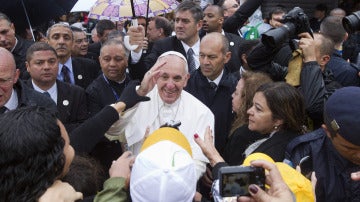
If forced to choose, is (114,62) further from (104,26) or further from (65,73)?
(104,26)

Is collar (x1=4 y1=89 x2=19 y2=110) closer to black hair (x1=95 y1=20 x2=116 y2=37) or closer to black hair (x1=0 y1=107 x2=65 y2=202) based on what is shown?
black hair (x1=0 y1=107 x2=65 y2=202)

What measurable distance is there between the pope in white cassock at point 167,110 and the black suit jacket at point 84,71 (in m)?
1.72

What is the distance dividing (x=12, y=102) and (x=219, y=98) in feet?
5.74

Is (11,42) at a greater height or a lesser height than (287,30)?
lesser

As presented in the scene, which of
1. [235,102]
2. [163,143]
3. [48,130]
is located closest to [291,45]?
[235,102]

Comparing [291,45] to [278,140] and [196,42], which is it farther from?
[196,42]

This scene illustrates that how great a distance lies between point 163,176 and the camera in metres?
1.94

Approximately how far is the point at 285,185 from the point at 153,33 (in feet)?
18.9

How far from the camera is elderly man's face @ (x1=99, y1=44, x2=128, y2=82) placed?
442 centimetres

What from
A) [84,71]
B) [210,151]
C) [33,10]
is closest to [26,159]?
[210,151]

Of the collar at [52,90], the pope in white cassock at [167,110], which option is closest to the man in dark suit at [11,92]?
the collar at [52,90]

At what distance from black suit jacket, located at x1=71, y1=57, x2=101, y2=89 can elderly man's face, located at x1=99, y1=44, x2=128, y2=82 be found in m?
0.78

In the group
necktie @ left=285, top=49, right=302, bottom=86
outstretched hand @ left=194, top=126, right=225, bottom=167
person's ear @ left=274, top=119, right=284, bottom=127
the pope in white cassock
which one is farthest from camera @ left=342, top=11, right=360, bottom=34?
outstretched hand @ left=194, top=126, right=225, bottom=167

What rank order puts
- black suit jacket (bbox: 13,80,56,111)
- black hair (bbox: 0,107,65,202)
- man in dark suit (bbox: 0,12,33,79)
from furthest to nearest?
man in dark suit (bbox: 0,12,33,79), black suit jacket (bbox: 13,80,56,111), black hair (bbox: 0,107,65,202)
